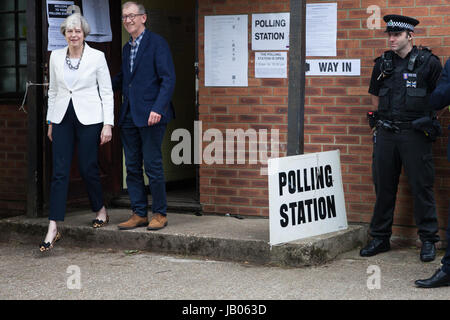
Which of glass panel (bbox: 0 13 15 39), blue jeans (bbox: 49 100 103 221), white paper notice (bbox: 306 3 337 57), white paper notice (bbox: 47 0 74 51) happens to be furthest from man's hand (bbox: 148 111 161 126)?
glass panel (bbox: 0 13 15 39)

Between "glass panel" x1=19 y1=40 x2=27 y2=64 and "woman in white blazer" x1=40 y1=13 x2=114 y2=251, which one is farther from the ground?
"glass panel" x1=19 y1=40 x2=27 y2=64

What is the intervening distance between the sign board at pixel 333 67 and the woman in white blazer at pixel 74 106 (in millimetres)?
1949

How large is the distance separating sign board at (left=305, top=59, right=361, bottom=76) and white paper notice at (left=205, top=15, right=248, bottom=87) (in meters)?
0.70

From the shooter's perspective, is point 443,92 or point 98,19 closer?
point 443,92

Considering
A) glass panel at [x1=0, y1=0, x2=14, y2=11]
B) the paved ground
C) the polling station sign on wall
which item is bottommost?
the paved ground

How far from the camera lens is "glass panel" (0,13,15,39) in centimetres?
873

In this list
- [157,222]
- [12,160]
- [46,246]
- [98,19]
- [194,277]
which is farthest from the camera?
[12,160]

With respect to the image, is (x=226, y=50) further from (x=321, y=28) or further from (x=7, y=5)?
(x=7, y=5)

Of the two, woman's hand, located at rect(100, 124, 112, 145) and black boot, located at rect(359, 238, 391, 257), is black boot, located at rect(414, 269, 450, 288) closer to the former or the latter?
black boot, located at rect(359, 238, 391, 257)

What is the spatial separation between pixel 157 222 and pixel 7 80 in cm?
318

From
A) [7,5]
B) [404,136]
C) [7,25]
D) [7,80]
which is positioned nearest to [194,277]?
[404,136]

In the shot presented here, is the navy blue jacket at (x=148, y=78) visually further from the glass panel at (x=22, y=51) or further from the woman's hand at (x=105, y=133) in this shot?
the glass panel at (x=22, y=51)

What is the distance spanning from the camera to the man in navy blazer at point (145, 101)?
6.57 metres

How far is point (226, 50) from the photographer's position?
7.44 m
